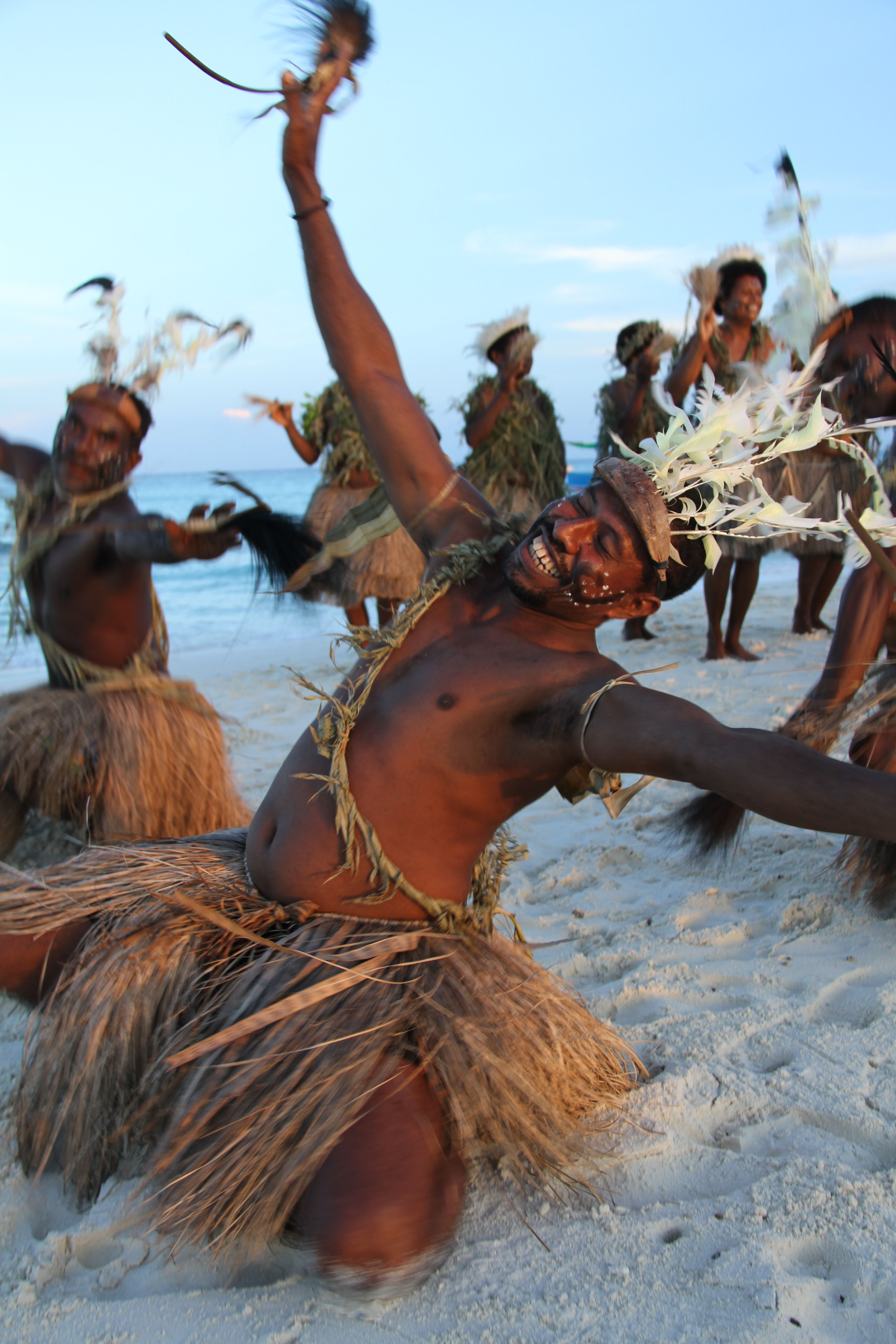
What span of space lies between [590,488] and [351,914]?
896 mm

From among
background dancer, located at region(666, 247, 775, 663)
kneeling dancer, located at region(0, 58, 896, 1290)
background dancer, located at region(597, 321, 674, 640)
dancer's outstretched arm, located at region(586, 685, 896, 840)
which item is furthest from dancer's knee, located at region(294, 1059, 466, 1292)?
background dancer, located at region(597, 321, 674, 640)

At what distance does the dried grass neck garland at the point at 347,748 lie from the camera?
175 centimetres

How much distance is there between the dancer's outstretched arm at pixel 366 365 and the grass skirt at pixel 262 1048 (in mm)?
856

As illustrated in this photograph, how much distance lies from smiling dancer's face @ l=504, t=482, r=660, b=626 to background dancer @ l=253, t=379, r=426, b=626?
176 inches

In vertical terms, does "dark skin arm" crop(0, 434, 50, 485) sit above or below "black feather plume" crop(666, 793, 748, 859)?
above

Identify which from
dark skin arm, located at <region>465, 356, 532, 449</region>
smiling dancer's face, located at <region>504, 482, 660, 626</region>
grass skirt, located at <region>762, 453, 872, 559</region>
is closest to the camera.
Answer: smiling dancer's face, located at <region>504, 482, 660, 626</region>

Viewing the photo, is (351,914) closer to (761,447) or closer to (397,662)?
(397,662)

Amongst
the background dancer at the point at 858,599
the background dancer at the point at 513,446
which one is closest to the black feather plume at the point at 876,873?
the background dancer at the point at 858,599

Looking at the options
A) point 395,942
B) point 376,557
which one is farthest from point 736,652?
point 395,942

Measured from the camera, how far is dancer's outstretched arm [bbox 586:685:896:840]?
1.37 metres

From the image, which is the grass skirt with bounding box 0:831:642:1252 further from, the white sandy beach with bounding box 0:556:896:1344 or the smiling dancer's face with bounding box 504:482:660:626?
the smiling dancer's face with bounding box 504:482:660:626

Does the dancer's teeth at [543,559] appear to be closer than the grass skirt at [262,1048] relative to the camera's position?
No

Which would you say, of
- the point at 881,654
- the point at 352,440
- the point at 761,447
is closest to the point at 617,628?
the point at 352,440

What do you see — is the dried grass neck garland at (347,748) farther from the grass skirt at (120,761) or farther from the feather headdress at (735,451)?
the grass skirt at (120,761)
